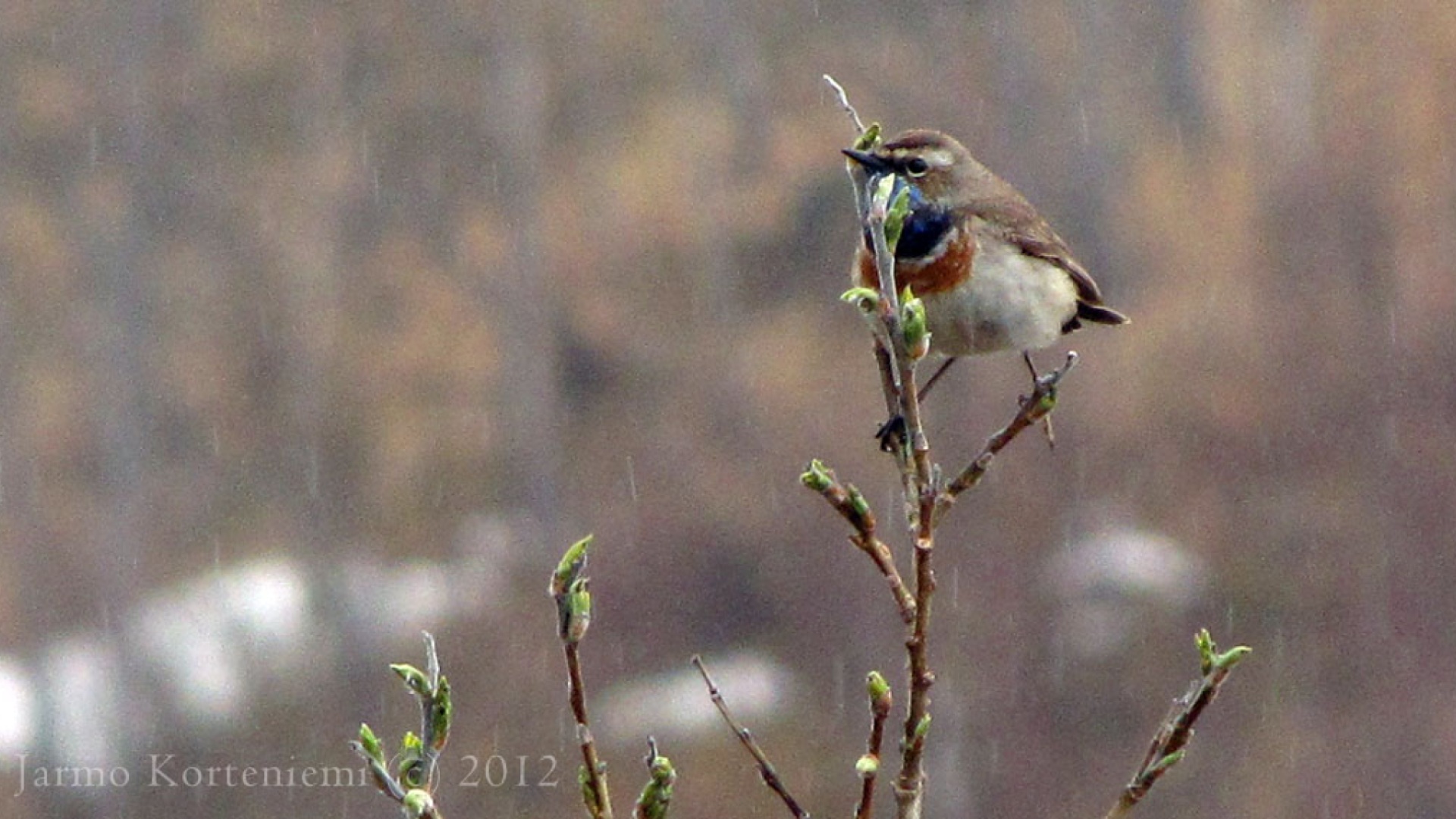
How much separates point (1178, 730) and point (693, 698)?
1500cm

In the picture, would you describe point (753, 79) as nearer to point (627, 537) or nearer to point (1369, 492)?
point (627, 537)

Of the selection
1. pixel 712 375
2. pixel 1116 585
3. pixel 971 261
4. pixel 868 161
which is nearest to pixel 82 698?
pixel 712 375

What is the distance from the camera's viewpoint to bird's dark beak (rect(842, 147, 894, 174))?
8.12ft

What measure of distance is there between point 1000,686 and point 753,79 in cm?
968

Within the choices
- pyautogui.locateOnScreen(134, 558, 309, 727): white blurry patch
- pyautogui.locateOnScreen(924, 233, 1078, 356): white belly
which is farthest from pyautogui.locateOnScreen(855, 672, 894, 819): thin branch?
pyautogui.locateOnScreen(134, 558, 309, 727): white blurry patch

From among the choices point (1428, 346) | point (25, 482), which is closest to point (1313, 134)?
point (1428, 346)

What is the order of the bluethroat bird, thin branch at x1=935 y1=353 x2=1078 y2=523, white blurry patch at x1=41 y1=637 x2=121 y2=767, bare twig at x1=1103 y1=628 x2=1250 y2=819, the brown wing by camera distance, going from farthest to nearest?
white blurry patch at x1=41 y1=637 x2=121 y2=767, the brown wing, the bluethroat bird, thin branch at x1=935 y1=353 x2=1078 y2=523, bare twig at x1=1103 y1=628 x2=1250 y2=819

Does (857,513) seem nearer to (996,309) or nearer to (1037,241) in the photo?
(996,309)

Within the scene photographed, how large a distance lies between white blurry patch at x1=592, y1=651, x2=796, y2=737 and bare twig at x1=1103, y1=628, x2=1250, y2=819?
13.7 meters

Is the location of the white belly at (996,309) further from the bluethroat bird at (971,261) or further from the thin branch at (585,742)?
the thin branch at (585,742)

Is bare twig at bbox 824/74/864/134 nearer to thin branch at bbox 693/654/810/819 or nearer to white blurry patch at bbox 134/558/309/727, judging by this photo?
thin branch at bbox 693/654/810/819

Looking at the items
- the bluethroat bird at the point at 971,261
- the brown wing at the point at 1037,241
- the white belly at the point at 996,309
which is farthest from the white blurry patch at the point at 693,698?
the white belly at the point at 996,309

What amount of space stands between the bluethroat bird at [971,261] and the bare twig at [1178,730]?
166cm

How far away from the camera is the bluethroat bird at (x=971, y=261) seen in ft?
12.4
